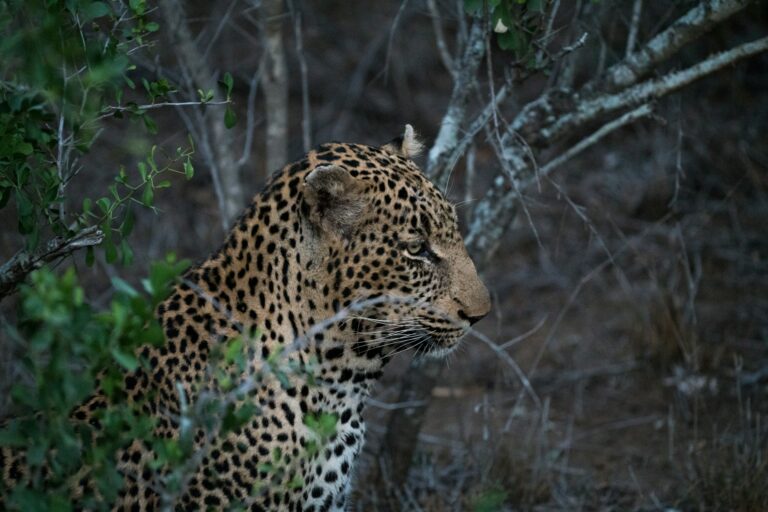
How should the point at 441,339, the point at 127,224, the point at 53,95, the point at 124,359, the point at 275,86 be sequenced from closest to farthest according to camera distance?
1. the point at 124,359
2. the point at 53,95
3. the point at 127,224
4. the point at 441,339
5. the point at 275,86

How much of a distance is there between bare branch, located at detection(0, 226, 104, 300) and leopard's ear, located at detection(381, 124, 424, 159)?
164cm

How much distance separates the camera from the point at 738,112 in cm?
1218

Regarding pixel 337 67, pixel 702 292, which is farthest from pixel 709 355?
pixel 337 67

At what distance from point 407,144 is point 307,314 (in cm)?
128

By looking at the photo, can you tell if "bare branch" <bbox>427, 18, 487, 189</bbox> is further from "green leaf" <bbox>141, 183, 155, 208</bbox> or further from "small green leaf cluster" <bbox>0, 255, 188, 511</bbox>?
"small green leaf cluster" <bbox>0, 255, 188, 511</bbox>

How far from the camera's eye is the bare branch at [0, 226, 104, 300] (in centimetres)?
435

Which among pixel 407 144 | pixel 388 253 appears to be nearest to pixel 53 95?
pixel 388 253

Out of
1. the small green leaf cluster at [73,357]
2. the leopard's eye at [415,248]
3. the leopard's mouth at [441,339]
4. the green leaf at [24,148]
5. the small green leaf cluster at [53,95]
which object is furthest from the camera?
the leopard's mouth at [441,339]

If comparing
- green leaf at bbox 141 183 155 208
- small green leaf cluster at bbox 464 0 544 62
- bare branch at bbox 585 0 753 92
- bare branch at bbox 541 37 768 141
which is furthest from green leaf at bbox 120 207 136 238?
bare branch at bbox 585 0 753 92

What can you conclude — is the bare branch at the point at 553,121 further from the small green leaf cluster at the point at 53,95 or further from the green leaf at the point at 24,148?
the green leaf at the point at 24,148

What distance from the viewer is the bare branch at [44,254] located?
4.35m

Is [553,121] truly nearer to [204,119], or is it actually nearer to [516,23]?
[516,23]

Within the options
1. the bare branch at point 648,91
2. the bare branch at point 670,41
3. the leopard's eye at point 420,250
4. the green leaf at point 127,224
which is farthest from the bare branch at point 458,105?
the green leaf at point 127,224

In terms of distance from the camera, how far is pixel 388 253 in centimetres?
461
